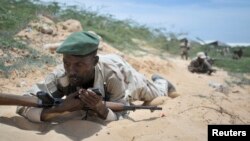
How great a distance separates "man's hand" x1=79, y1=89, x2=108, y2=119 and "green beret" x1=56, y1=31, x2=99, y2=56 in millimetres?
328

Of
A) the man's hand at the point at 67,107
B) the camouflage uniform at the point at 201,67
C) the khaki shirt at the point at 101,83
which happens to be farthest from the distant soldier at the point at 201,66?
the man's hand at the point at 67,107

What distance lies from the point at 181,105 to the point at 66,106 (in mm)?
1564

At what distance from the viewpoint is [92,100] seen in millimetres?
3340

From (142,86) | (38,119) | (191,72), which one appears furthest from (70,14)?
(38,119)

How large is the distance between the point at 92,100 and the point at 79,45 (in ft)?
1.49

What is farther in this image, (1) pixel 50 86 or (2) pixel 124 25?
(2) pixel 124 25

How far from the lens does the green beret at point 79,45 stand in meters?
3.35

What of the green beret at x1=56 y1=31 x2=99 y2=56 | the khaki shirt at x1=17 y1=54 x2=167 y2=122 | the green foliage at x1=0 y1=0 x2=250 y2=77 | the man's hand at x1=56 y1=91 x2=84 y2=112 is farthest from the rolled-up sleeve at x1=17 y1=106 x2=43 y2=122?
the green foliage at x1=0 y1=0 x2=250 y2=77

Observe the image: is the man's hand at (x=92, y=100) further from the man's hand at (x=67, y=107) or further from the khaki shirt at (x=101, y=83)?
the khaki shirt at (x=101, y=83)

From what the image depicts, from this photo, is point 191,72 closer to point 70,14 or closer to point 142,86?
point 70,14

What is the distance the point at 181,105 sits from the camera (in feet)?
14.9

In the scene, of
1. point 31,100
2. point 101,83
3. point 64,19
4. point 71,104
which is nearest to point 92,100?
point 71,104

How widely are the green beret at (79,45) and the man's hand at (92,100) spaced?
33cm

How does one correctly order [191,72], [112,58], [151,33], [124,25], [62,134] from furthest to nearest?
[151,33] → [124,25] → [191,72] → [112,58] → [62,134]
